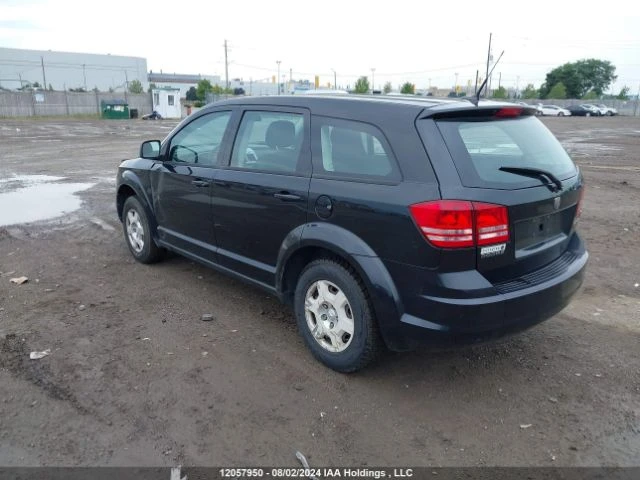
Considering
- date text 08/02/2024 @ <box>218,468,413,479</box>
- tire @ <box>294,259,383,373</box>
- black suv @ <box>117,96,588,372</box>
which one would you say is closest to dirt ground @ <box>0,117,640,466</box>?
date text 08/02/2024 @ <box>218,468,413,479</box>

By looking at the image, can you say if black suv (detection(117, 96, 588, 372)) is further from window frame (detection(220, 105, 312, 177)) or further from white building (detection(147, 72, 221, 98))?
white building (detection(147, 72, 221, 98))

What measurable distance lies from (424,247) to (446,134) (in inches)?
26.9

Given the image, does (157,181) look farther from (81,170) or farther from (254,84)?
(254,84)

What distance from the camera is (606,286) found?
205 inches

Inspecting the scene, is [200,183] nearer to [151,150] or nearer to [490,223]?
[151,150]

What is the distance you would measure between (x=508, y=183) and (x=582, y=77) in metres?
107

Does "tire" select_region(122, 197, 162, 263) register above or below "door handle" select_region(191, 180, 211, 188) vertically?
below

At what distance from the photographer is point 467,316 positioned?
2982mm

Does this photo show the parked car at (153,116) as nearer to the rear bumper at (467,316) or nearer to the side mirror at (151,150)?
the side mirror at (151,150)

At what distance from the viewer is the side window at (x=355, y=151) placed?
3.23m

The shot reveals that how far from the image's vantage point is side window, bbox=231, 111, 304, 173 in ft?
12.6

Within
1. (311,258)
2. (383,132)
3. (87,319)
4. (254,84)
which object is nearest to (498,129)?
(383,132)

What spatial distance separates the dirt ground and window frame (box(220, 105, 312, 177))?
1.28 m

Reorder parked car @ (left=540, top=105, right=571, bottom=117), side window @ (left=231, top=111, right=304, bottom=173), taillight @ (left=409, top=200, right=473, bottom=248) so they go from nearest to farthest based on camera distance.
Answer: taillight @ (left=409, top=200, right=473, bottom=248), side window @ (left=231, top=111, right=304, bottom=173), parked car @ (left=540, top=105, right=571, bottom=117)
